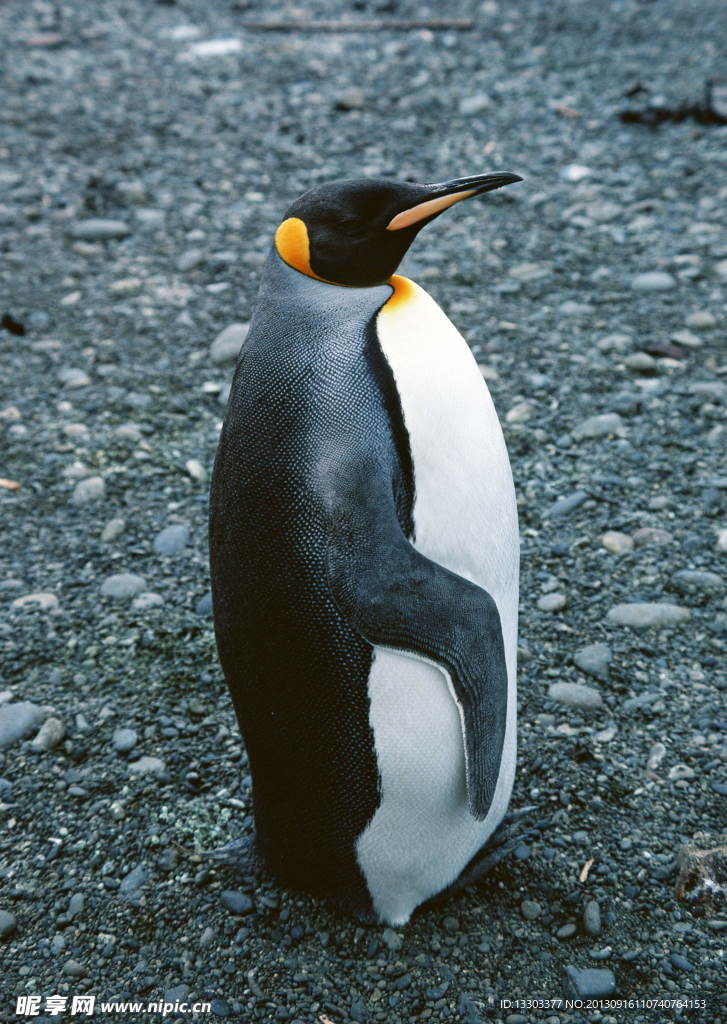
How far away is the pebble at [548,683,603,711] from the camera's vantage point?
111 inches

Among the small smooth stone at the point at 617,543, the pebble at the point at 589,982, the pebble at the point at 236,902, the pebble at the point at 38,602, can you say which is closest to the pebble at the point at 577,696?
the small smooth stone at the point at 617,543

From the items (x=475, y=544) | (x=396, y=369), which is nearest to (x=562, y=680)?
(x=475, y=544)

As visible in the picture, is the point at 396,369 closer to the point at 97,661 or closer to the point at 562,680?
the point at 562,680

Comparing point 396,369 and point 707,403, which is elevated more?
point 396,369

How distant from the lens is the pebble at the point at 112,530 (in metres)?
3.61

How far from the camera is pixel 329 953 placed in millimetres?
2229

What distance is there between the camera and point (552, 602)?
3189 mm

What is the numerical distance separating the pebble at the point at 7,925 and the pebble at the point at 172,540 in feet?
4.59

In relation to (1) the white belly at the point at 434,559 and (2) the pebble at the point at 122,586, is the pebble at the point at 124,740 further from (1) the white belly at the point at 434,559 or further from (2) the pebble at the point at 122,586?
(1) the white belly at the point at 434,559

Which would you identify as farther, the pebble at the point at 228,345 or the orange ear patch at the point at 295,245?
the pebble at the point at 228,345

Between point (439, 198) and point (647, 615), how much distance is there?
150 centimetres

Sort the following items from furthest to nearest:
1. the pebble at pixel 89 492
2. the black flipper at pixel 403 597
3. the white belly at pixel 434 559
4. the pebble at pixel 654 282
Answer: the pebble at pixel 654 282 < the pebble at pixel 89 492 < the white belly at pixel 434 559 < the black flipper at pixel 403 597

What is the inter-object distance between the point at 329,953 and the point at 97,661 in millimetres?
1194

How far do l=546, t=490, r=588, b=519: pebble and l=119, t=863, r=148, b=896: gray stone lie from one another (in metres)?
1.76
